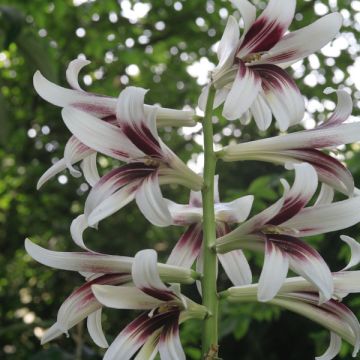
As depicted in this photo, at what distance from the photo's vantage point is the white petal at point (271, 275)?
1.33 meters

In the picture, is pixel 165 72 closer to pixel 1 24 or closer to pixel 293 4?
pixel 1 24

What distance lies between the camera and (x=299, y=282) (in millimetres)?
1559

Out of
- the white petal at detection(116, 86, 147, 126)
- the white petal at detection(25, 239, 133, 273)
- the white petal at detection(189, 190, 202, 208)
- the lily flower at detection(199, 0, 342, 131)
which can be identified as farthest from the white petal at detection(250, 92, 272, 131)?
the white petal at detection(25, 239, 133, 273)

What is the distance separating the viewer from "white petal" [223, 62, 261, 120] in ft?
4.77

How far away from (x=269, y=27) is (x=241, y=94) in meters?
0.19

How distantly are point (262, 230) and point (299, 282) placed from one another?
0.18 metres

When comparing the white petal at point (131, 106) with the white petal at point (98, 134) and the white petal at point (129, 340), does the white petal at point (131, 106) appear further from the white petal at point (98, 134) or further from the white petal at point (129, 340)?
the white petal at point (129, 340)

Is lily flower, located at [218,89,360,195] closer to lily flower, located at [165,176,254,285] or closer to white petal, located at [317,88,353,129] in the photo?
white petal, located at [317,88,353,129]

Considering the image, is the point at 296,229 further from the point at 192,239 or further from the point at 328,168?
the point at 192,239

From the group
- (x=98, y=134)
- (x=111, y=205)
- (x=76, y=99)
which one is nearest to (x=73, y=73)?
(x=76, y=99)

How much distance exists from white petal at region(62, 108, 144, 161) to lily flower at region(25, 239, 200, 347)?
0.24 metres

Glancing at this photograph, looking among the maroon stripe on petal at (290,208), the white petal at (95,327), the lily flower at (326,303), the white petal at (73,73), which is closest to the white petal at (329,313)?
the lily flower at (326,303)

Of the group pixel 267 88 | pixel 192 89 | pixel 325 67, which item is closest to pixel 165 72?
pixel 192 89

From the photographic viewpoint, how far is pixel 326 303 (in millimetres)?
1532
